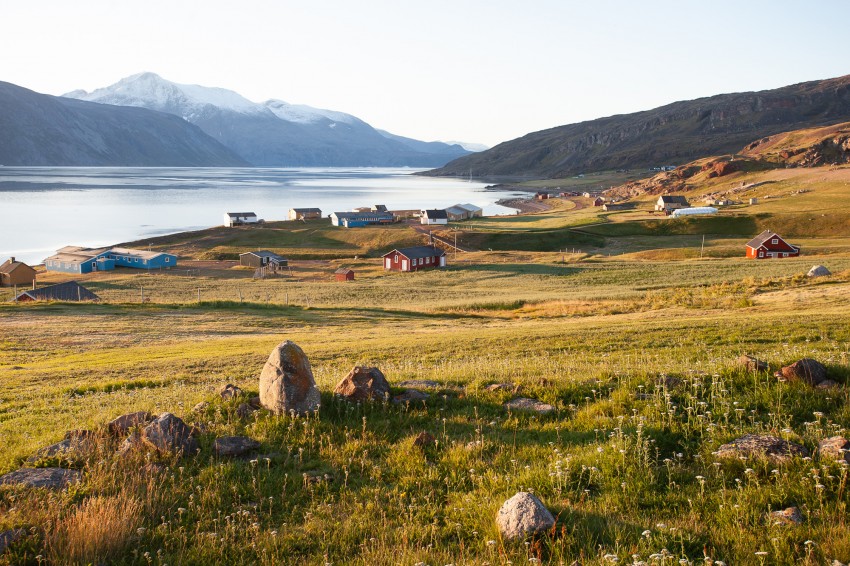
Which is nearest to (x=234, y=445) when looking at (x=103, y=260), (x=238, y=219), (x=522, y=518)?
(x=522, y=518)

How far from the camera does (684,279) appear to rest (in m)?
63.5

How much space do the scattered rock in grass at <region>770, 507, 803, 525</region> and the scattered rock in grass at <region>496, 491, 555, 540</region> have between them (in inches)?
100

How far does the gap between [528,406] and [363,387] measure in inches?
126

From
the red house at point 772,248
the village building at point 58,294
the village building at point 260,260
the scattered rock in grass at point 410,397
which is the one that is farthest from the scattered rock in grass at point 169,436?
the village building at point 260,260

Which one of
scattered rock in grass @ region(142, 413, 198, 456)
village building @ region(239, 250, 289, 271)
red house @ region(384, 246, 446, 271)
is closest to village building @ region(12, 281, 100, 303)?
village building @ region(239, 250, 289, 271)

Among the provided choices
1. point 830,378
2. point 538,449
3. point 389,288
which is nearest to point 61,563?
point 538,449

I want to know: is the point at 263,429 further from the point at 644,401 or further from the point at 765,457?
the point at 765,457

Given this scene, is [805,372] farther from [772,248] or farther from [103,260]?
[103,260]

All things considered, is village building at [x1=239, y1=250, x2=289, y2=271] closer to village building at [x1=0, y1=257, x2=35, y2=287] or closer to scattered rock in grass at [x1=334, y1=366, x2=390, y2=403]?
village building at [x1=0, y1=257, x2=35, y2=287]

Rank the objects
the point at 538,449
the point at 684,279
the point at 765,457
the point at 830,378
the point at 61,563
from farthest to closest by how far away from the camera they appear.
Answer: the point at 684,279 → the point at 830,378 → the point at 538,449 → the point at 765,457 → the point at 61,563

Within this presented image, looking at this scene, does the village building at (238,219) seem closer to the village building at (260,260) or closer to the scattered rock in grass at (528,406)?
the village building at (260,260)

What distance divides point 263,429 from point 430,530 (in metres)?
4.41

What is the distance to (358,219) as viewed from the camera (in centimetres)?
14650

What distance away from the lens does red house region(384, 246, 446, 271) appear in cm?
9456
